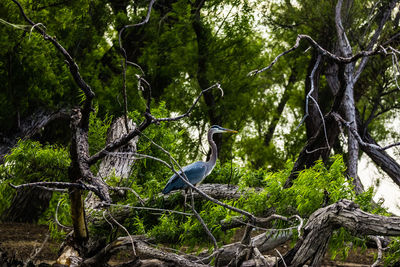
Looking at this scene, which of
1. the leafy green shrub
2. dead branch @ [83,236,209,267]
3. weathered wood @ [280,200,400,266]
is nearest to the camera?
weathered wood @ [280,200,400,266]

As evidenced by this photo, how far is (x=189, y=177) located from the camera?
734 centimetres

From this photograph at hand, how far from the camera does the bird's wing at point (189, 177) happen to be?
728 centimetres

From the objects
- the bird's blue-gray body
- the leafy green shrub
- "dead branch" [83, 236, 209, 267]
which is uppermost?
the leafy green shrub

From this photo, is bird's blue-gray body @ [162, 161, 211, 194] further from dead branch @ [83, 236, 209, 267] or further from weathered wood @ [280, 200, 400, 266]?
weathered wood @ [280, 200, 400, 266]

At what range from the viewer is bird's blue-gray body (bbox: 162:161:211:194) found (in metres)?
7.27

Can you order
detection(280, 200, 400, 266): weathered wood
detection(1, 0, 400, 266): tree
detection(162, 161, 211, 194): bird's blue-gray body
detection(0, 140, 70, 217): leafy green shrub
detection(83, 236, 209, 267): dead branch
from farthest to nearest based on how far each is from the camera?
detection(0, 140, 70, 217): leafy green shrub, detection(162, 161, 211, 194): bird's blue-gray body, detection(83, 236, 209, 267): dead branch, detection(1, 0, 400, 266): tree, detection(280, 200, 400, 266): weathered wood

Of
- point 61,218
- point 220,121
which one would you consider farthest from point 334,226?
point 220,121

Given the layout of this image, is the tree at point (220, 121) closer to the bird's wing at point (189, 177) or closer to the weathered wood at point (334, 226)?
the weathered wood at point (334, 226)

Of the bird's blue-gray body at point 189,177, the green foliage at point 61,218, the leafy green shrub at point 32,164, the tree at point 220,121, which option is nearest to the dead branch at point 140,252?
the tree at point 220,121

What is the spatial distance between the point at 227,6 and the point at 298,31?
255 centimetres

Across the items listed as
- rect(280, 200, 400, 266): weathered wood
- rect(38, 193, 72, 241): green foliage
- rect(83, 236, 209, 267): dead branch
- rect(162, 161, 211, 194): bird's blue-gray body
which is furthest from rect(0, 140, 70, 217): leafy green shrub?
rect(280, 200, 400, 266): weathered wood

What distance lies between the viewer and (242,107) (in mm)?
17328

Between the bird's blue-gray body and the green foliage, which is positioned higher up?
the bird's blue-gray body

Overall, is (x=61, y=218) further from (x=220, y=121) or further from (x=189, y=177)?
(x=220, y=121)
